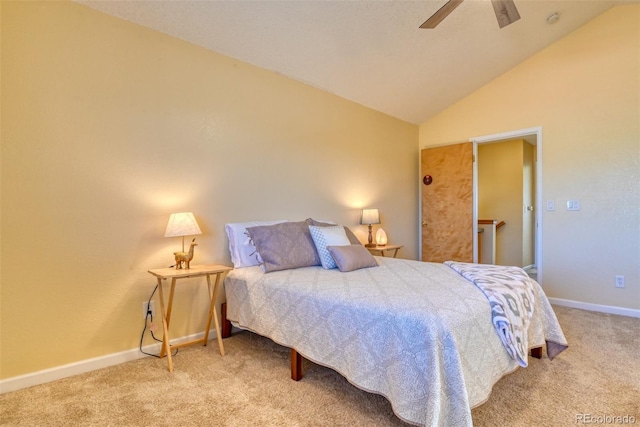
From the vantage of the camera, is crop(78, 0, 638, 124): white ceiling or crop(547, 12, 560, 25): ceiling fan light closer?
crop(78, 0, 638, 124): white ceiling

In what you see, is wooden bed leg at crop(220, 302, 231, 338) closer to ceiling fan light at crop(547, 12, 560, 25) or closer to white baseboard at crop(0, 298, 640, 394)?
white baseboard at crop(0, 298, 640, 394)

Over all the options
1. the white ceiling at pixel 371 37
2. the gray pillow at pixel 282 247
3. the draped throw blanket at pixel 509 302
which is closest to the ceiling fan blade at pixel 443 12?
the white ceiling at pixel 371 37

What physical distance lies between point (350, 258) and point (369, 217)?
147 cm

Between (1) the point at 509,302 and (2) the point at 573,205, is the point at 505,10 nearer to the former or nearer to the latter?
(1) the point at 509,302

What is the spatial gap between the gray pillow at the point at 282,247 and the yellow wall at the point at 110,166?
15.5 inches

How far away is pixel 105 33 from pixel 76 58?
0.28 m

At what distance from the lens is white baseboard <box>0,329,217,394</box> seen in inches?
75.4

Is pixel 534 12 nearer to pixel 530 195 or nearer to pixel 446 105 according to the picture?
pixel 446 105

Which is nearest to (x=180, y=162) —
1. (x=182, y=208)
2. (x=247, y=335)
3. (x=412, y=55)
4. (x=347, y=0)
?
(x=182, y=208)

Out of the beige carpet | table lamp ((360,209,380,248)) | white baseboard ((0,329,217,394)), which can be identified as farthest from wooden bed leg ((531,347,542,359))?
white baseboard ((0,329,217,394))

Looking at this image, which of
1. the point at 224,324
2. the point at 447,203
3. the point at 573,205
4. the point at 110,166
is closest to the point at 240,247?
the point at 224,324

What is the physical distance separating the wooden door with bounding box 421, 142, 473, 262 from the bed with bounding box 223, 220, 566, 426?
226 cm

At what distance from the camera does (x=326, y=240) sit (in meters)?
2.74
